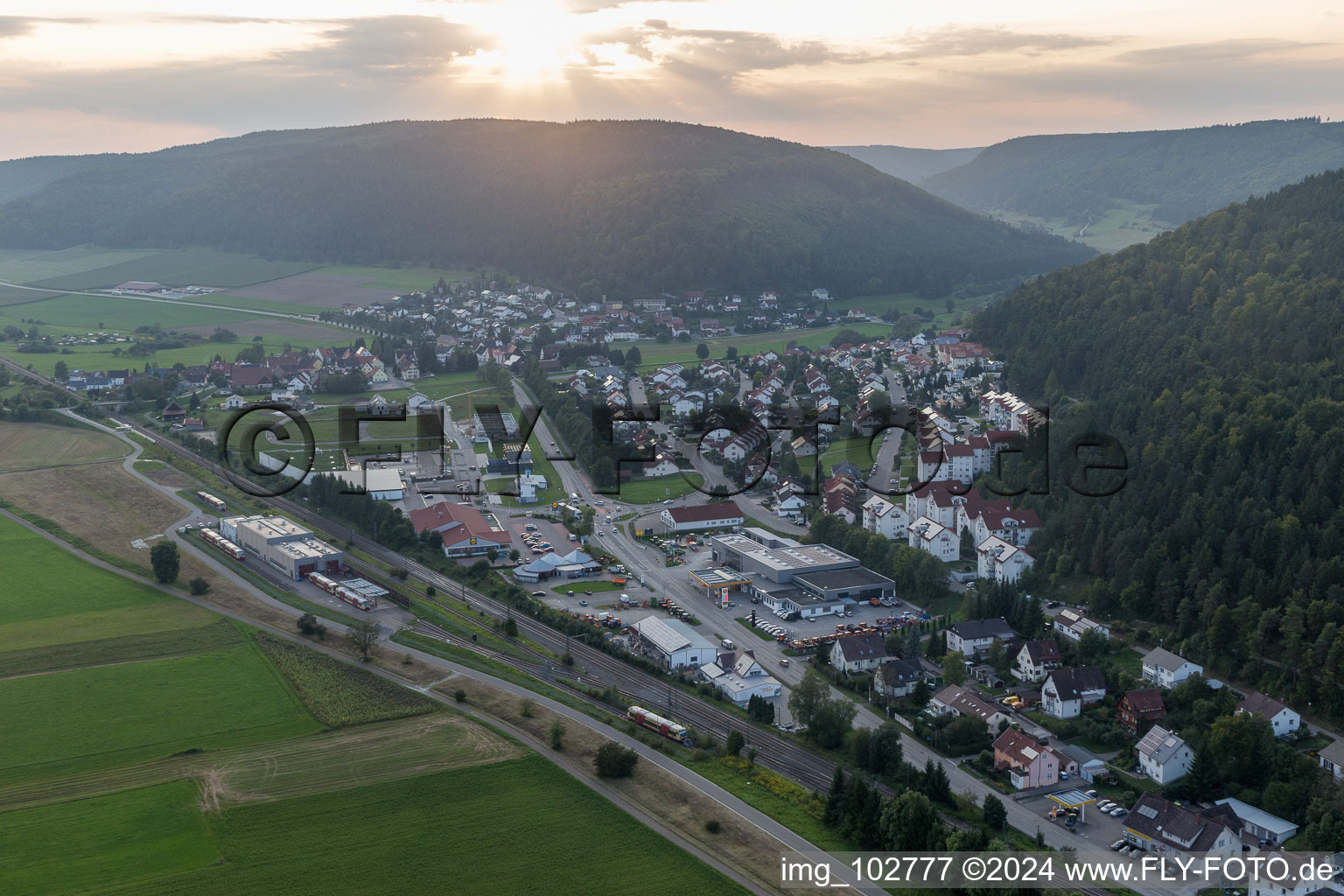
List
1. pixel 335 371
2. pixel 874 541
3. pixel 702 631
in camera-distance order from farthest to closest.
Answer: pixel 335 371 → pixel 874 541 → pixel 702 631

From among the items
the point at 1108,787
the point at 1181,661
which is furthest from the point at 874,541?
the point at 1108,787

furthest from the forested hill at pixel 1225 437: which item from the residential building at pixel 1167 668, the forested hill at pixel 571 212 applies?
the forested hill at pixel 571 212

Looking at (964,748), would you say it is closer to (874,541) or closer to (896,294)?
(874,541)

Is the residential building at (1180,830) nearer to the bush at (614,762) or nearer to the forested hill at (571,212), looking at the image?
the bush at (614,762)

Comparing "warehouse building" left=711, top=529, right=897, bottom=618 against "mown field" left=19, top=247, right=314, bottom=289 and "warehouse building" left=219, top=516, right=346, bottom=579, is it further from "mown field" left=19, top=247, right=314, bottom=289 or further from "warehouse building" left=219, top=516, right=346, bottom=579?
"mown field" left=19, top=247, right=314, bottom=289

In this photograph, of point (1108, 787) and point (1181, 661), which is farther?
point (1181, 661)

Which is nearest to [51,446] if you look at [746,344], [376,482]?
[376,482]
